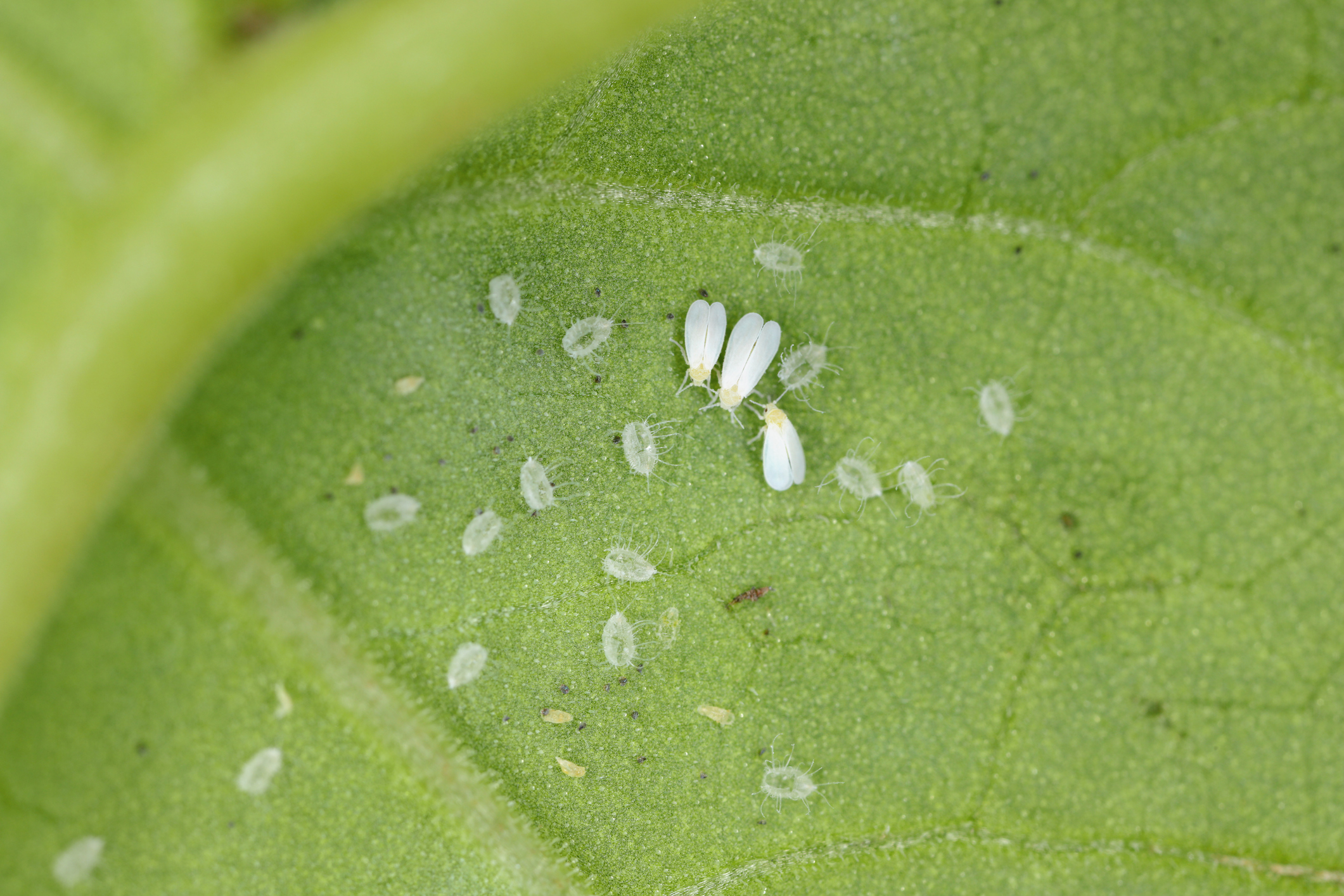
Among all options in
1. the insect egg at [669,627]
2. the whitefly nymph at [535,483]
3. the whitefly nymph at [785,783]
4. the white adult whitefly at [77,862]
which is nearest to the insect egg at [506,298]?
the whitefly nymph at [535,483]

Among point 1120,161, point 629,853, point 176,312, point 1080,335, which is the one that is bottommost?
point 629,853

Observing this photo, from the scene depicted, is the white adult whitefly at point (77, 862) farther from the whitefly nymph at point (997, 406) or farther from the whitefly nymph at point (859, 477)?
the whitefly nymph at point (997, 406)

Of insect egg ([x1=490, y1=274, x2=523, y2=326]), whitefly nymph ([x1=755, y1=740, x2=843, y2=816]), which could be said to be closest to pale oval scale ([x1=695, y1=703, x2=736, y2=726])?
whitefly nymph ([x1=755, y1=740, x2=843, y2=816])

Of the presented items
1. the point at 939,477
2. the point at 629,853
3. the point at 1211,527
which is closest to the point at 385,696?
the point at 629,853

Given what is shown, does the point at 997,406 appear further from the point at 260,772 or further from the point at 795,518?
the point at 260,772

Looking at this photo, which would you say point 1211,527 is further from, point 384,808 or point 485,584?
point 384,808

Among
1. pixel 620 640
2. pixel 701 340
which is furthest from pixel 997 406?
pixel 620 640
